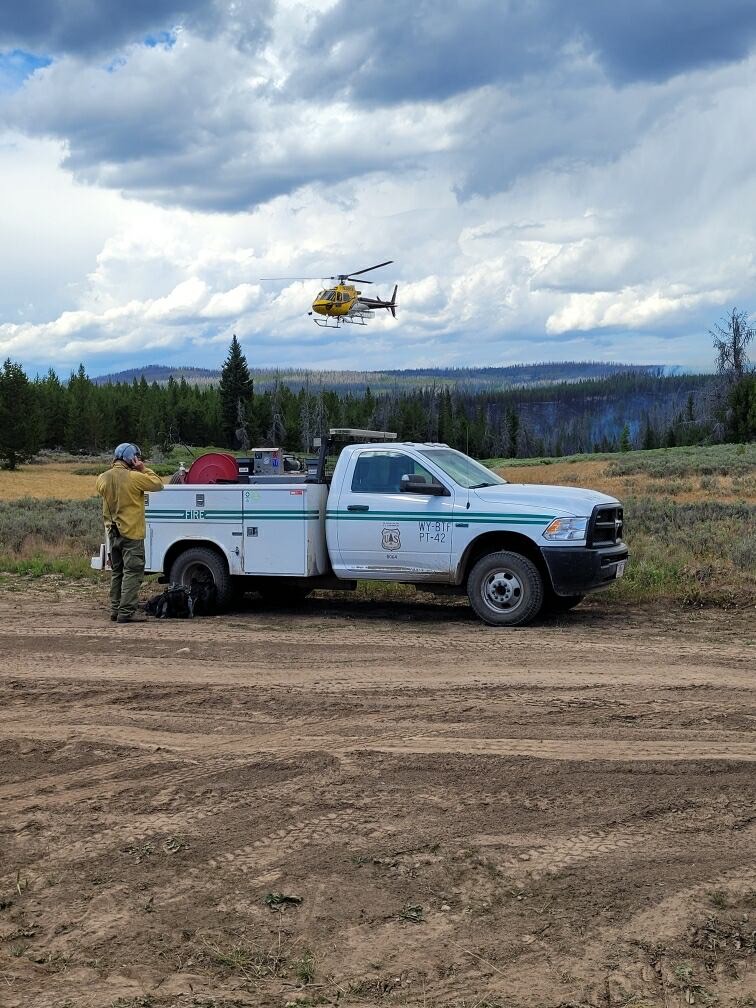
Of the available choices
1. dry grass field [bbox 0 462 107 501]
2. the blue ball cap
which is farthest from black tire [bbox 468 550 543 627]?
dry grass field [bbox 0 462 107 501]

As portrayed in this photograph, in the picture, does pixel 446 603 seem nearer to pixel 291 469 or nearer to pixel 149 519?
pixel 291 469

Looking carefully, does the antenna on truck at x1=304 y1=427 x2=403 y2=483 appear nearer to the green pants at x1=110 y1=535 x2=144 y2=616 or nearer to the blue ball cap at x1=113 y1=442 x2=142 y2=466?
the blue ball cap at x1=113 y1=442 x2=142 y2=466

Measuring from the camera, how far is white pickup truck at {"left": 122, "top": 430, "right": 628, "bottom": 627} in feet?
37.6

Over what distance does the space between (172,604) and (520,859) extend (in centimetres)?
849

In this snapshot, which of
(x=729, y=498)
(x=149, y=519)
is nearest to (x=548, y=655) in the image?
(x=149, y=519)

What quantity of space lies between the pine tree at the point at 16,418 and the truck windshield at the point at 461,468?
223 feet

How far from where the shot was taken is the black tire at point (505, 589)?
37.5 feet

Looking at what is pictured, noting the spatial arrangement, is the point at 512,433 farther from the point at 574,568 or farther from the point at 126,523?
the point at 574,568

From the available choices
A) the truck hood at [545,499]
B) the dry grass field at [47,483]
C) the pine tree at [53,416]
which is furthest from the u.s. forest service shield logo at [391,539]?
the pine tree at [53,416]

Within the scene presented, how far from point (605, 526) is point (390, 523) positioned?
2472 millimetres

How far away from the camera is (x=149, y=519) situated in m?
13.1

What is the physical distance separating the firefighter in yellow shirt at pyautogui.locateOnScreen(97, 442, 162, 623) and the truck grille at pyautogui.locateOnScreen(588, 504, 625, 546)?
527cm

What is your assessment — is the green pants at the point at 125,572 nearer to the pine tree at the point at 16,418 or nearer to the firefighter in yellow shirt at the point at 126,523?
the firefighter in yellow shirt at the point at 126,523

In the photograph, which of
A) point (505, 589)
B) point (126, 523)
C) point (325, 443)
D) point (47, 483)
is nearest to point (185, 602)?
point (126, 523)
